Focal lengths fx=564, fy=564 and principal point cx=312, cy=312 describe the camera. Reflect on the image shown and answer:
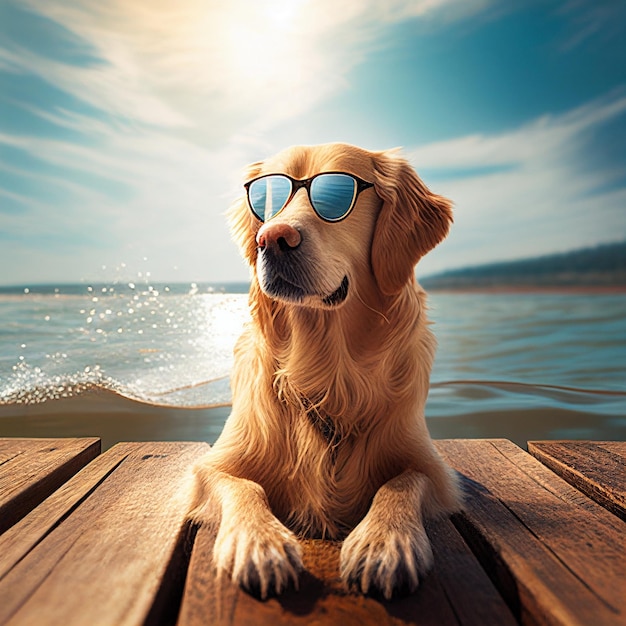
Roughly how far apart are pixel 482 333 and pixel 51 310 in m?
4.75

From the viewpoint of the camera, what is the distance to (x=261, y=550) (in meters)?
1.22

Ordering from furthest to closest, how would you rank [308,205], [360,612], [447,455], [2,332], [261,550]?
[2,332], [447,455], [308,205], [261,550], [360,612]

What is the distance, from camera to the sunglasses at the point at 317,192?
148cm

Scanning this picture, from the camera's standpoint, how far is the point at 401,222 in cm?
156

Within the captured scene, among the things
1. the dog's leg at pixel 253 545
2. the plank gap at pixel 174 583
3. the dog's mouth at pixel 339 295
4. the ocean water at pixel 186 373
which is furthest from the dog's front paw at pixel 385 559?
the ocean water at pixel 186 373

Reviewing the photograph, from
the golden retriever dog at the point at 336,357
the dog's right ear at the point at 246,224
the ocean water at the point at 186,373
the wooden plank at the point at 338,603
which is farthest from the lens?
the ocean water at the point at 186,373

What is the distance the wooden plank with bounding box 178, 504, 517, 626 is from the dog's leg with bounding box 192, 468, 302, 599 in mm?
28

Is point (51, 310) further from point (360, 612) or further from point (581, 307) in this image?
point (581, 307)

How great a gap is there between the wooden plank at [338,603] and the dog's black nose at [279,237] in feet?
2.47

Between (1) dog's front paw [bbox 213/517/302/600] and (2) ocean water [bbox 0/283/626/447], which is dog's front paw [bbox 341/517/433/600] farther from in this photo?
(2) ocean water [bbox 0/283/626/447]

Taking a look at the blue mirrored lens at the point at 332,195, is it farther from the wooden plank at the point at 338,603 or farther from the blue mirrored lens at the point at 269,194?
the wooden plank at the point at 338,603

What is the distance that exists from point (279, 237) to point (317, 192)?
199mm

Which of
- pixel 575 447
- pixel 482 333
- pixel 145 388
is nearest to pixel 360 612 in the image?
pixel 575 447

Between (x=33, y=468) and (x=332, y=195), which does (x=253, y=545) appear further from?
(x=33, y=468)
